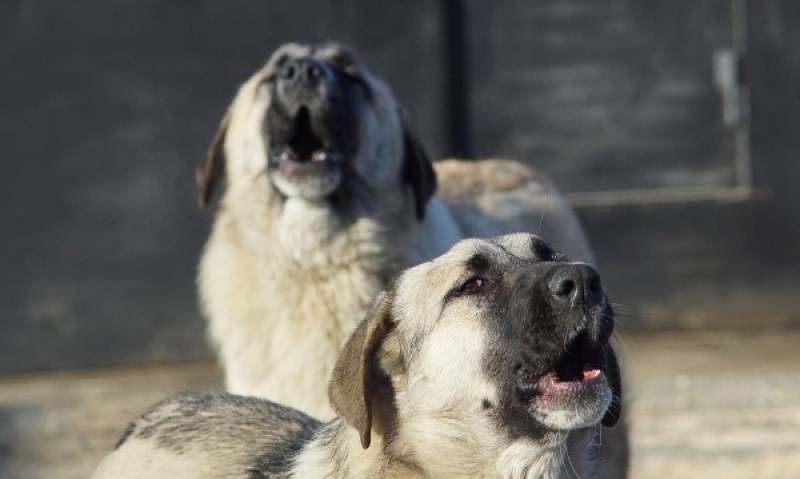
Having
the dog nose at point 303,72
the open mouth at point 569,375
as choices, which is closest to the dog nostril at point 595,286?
the open mouth at point 569,375

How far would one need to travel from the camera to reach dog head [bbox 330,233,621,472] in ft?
14.3

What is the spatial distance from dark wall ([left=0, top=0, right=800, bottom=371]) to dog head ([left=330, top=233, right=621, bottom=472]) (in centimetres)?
647

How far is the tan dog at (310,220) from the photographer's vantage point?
21.5 ft

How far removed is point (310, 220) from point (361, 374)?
215 cm

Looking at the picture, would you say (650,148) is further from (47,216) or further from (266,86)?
(266,86)

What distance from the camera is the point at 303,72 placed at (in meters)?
6.76

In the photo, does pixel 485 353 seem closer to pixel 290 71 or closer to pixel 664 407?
pixel 290 71

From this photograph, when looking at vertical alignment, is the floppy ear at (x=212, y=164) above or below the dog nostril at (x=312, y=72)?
below

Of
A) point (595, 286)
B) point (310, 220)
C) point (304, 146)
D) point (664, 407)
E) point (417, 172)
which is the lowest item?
point (664, 407)

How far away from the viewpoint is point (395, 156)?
22.6 feet

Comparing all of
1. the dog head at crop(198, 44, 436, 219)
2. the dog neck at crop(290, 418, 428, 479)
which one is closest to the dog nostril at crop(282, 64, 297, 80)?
the dog head at crop(198, 44, 436, 219)

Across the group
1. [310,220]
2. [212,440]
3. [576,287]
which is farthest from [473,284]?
[310,220]

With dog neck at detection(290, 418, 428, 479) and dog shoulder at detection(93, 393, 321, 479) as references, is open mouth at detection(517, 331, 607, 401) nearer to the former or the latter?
dog neck at detection(290, 418, 428, 479)

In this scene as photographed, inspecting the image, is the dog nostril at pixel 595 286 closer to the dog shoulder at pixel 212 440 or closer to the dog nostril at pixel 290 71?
the dog shoulder at pixel 212 440
